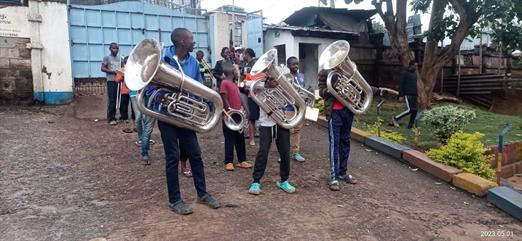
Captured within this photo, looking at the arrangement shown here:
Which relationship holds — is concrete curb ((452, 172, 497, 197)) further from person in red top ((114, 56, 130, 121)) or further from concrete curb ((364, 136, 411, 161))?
person in red top ((114, 56, 130, 121))

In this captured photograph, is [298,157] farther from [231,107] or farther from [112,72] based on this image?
[112,72]

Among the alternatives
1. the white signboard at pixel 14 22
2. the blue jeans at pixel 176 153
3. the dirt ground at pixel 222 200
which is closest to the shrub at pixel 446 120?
the dirt ground at pixel 222 200

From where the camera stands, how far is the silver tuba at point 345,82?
4.86 m

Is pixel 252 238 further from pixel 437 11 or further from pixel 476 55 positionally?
pixel 476 55

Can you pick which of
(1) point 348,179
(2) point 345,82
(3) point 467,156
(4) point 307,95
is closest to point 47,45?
(4) point 307,95

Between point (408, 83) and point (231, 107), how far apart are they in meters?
5.18

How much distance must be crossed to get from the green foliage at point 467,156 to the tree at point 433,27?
4.69 m

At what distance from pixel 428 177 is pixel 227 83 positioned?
318 cm

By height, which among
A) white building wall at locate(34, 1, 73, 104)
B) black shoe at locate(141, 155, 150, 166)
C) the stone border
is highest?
white building wall at locate(34, 1, 73, 104)

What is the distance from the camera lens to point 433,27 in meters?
10.4

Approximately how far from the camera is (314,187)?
16.3ft

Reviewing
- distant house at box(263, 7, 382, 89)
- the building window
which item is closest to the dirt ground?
distant house at box(263, 7, 382, 89)

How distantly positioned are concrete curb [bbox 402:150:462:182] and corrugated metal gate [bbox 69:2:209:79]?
8441 mm

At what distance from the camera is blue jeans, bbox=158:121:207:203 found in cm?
378
